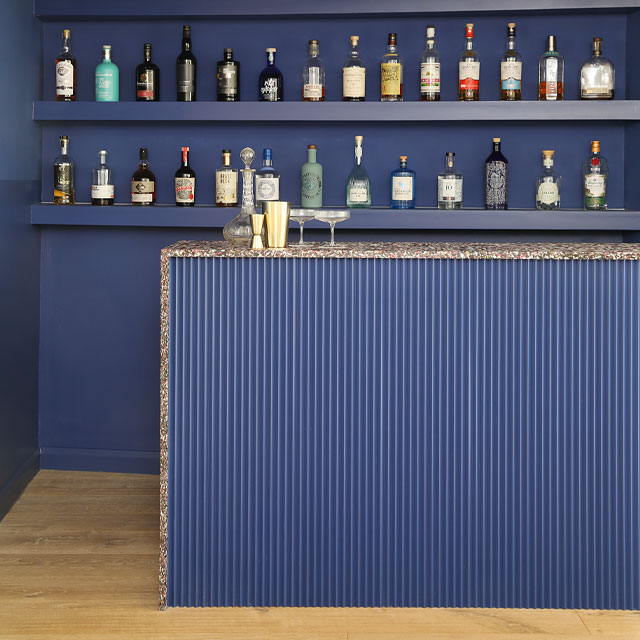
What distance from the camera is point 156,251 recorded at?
2723mm

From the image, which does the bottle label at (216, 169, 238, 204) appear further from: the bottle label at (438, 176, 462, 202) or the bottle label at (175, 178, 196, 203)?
the bottle label at (438, 176, 462, 202)

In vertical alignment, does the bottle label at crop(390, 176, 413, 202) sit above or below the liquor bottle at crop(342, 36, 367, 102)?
below

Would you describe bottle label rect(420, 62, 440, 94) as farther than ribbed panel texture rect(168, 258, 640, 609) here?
Yes

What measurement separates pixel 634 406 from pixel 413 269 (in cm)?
53

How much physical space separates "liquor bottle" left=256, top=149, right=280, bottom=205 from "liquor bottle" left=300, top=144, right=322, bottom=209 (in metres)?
0.12

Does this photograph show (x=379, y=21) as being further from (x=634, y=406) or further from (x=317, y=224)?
(x=634, y=406)

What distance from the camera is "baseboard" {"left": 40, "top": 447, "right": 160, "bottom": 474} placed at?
2.78 metres

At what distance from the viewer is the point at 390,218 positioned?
2.52 meters

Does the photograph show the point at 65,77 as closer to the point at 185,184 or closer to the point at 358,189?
the point at 185,184

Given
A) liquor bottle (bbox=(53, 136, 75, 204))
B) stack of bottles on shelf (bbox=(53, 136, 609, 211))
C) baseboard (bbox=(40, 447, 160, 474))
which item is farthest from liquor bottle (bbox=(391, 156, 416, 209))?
baseboard (bbox=(40, 447, 160, 474))

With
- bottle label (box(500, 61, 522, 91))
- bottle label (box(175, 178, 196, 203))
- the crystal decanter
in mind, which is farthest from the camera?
bottle label (box(175, 178, 196, 203))

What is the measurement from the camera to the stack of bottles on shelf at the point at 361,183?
254cm

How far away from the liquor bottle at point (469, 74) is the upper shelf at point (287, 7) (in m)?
0.11

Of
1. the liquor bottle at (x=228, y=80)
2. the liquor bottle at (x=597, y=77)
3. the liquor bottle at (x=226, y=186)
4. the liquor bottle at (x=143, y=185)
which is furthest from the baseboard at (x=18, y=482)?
the liquor bottle at (x=597, y=77)
